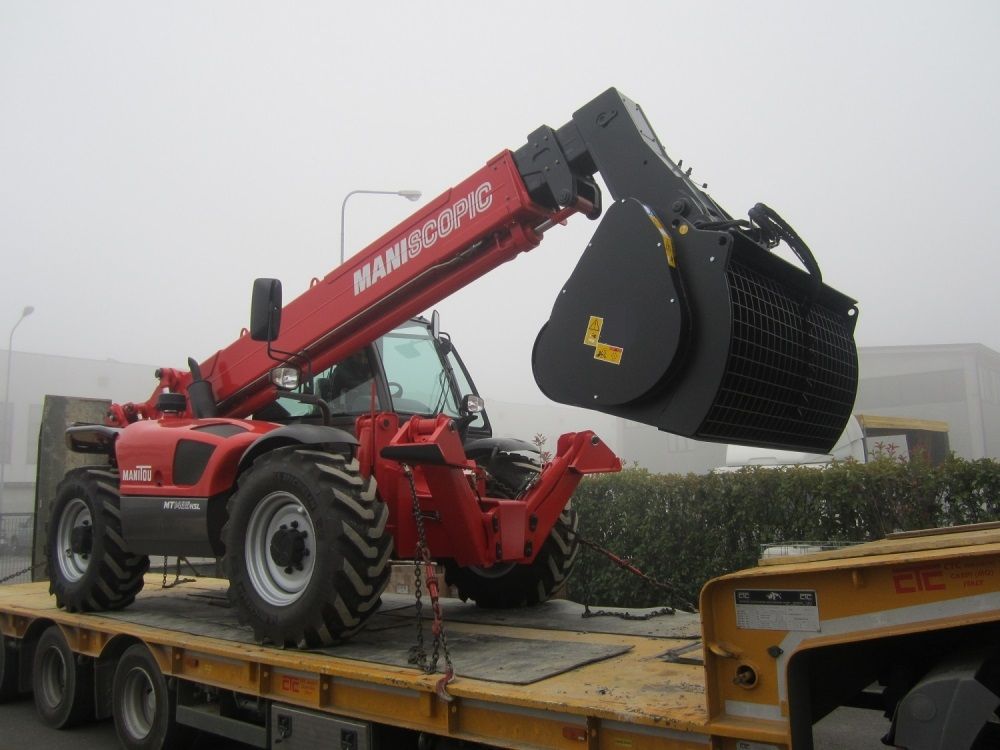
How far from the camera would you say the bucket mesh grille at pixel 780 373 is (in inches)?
149

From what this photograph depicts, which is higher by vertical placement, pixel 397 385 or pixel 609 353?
pixel 397 385

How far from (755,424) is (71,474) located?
6.03 metres

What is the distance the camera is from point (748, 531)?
8594 mm

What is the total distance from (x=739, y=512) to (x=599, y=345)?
5176mm

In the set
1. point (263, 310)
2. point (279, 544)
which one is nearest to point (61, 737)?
point (279, 544)

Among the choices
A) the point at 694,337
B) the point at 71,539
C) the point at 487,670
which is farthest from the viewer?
the point at 71,539

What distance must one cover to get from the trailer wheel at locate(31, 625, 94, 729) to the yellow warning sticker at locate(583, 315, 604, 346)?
→ 5.03 m

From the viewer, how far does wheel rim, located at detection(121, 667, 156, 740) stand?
19.1 feet

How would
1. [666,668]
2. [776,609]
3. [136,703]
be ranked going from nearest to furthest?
[776,609], [666,668], [136,703]

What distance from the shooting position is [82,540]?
7027 millimetres

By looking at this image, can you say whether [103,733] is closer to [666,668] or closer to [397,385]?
[397,385]

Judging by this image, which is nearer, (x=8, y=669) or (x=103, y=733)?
(x=103, y=733)

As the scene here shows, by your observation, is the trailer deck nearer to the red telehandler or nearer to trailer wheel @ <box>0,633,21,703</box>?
the red telehandler

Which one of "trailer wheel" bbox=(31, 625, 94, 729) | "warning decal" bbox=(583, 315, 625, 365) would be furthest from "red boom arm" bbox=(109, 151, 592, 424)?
"trailer wheel" bbox=(31, 625, 94, 729)
